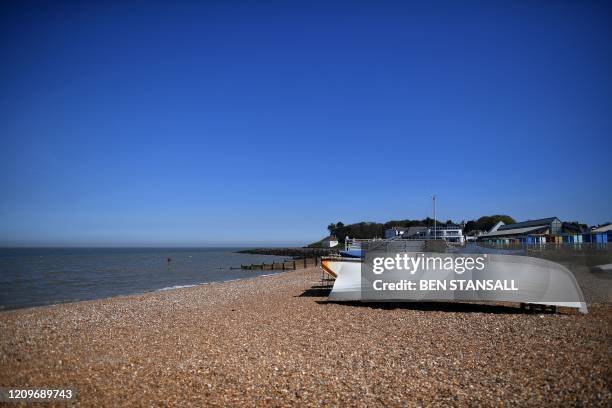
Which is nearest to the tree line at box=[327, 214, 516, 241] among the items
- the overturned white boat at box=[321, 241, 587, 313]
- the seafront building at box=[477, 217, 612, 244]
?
the seafront building at box=[477, 217, 612, 244]

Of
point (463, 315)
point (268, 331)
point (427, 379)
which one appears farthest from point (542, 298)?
point (268, 331)

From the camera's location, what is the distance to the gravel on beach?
5.21 metres

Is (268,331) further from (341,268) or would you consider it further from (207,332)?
(341,268)

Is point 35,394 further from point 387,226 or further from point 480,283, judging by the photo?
point 387,226

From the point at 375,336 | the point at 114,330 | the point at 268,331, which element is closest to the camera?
the point at 375,336

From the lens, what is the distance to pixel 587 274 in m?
17.8

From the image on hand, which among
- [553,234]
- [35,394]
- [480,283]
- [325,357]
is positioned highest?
[553,234]

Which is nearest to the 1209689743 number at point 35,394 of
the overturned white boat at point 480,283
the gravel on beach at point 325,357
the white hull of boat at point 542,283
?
the gravel on beach at point 325,357

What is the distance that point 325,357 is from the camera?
22.5ft

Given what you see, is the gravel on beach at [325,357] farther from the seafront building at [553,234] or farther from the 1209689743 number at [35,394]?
the seafront building at [553,234]

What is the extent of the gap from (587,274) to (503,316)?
11127mm

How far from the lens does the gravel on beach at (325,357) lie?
521cm

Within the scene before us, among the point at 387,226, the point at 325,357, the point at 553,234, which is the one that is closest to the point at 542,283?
the point at 325,357

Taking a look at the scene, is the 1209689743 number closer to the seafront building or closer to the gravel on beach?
the gravel on beach
